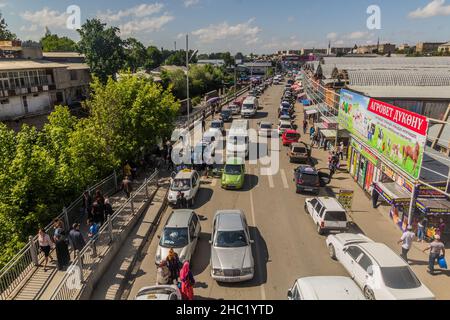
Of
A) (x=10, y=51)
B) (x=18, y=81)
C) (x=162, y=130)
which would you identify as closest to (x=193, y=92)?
(x=10, y=51)

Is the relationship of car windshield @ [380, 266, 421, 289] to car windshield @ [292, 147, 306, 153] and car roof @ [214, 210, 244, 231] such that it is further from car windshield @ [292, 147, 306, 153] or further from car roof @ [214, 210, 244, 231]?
car windshield @ [292, 147, 306, 153]

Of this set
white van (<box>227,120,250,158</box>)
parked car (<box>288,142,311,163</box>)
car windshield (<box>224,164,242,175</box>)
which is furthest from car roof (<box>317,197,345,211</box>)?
white van (<box>227,120,250,158</box>)

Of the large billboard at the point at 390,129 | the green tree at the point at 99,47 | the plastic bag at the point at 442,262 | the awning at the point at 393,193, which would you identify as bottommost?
the plastic bag at the point at 442,262

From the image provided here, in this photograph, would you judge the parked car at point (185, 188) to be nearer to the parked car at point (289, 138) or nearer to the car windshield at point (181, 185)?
the car windshield at point (181, 185)

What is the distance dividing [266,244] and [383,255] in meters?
5.16

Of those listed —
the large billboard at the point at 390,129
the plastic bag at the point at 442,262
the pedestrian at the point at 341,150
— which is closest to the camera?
the plastic bag at the point at 442,262

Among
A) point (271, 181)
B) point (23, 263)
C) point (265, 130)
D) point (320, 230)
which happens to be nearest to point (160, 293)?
point (23, 263)

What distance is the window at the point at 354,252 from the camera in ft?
39.7

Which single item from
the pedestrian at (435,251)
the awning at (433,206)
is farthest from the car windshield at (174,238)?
the awning at (433,206)

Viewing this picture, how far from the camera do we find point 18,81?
40.2 m

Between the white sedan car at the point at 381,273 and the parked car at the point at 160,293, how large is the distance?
6223 mm

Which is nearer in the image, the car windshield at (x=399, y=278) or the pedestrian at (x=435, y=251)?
the car windshield at (x=399, y=278)

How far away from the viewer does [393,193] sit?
54.6 feet
